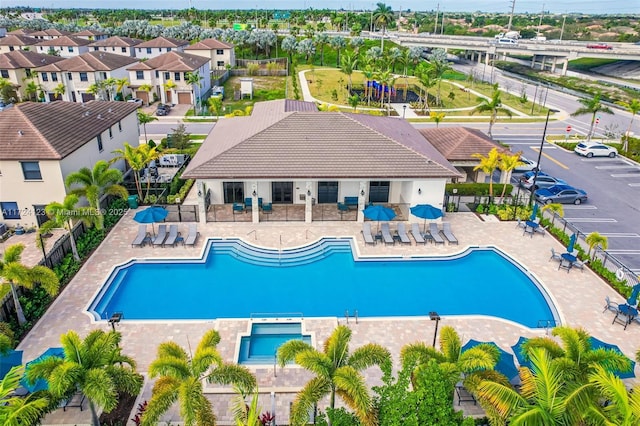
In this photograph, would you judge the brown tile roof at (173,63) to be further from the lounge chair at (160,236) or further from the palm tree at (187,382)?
the palm tree at (187,382)

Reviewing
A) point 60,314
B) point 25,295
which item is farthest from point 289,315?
point 25,295

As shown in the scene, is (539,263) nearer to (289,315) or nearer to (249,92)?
(289,315)

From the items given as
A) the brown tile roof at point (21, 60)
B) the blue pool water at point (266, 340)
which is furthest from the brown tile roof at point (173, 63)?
the blue pool water at point (266, 340)

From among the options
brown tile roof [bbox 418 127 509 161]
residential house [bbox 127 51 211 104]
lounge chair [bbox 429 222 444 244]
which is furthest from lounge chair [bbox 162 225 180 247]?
residential house [bbox 127 51 211 104]

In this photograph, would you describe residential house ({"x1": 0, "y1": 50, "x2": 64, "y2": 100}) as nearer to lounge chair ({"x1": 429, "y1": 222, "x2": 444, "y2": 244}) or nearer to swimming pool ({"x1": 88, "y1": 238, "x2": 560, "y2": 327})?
swimming pool ({"x1": 88, "y1": 238, "x2": 560, "y2": 327})

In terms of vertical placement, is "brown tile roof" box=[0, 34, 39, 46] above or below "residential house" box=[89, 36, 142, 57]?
above
